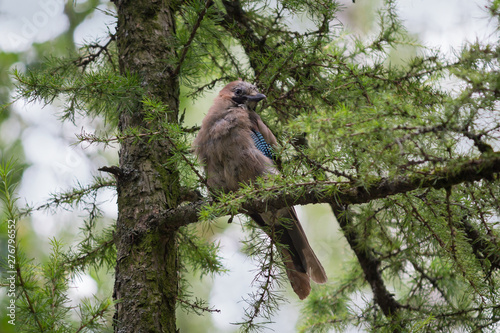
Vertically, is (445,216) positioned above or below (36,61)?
below

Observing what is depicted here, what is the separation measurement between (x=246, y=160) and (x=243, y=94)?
2.31ft

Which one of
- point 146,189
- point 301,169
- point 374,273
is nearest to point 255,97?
point 146,189

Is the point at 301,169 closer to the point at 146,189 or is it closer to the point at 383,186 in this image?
the point at 383,186

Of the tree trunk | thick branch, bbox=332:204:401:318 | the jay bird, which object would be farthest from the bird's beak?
thick branch, bbox=332:204:401:318

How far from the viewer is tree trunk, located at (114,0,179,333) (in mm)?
3002

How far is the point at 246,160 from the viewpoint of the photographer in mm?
3598

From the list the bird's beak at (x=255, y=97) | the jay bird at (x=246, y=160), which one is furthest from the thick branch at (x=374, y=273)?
the bird's beak at (x=255, y=97)

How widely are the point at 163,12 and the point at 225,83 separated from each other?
0.76 m

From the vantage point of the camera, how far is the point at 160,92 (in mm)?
3598

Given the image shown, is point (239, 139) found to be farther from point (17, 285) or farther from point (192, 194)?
point (17, 285)

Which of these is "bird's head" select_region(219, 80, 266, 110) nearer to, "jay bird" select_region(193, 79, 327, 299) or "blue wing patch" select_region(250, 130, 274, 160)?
"jay bird" select_region(193, 79, 327, 299)

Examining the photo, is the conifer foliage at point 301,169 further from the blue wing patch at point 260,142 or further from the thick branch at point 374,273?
the blue wing patch at point 260,142

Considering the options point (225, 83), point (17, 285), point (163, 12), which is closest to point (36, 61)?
point (163, 12)

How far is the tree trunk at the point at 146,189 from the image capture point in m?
3.00
